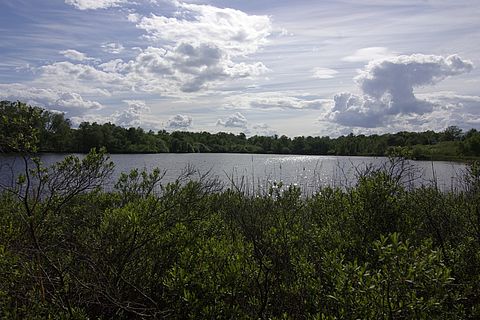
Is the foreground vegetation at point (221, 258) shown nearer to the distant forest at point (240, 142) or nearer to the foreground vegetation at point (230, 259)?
the foreground vegetation at point (230, 259)

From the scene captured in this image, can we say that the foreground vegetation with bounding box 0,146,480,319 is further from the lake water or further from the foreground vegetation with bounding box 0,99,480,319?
the lake water

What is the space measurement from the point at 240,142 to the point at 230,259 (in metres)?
135

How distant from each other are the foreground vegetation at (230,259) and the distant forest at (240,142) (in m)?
29.0

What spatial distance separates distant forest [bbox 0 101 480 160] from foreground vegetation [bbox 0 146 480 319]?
29.0m

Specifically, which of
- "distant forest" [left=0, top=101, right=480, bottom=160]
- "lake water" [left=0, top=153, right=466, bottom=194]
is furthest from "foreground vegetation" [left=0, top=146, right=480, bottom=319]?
"distant forest" [left=0, top=101, right=480, bottom=160]

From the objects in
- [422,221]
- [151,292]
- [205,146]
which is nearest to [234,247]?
[151,292]

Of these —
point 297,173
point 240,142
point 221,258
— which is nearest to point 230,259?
point 221,258

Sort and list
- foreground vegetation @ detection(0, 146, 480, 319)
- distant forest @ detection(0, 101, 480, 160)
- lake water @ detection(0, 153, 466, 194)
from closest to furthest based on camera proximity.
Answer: foreground vegetation @ detection(0, 146, 480, 319), lake water @ detection(0, 153, 466, 194), distant forest @ detection(0, 101, 480, 160)

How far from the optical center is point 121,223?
510 cm

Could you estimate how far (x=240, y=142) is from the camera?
140 meters

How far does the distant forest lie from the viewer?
64188mm

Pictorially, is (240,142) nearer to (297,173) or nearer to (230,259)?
(297,173)

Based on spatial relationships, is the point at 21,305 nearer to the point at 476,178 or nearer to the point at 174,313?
the point at 174,313

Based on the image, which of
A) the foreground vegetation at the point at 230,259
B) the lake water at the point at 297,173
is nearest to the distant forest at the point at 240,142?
the lake water at the point at 297,173
